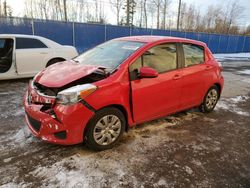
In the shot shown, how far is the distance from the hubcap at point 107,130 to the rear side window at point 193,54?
6.10 ft

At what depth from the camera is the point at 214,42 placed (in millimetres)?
22906

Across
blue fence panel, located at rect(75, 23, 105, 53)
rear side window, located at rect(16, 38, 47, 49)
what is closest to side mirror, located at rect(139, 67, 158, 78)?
rear side window, located at rect(16, 38, 47, 49)

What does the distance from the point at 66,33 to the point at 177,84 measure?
11.1m

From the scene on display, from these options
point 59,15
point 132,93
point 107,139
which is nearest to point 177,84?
point 132,93

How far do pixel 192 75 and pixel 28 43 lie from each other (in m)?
5.13

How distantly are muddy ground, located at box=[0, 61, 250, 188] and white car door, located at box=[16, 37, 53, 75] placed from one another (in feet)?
8.56

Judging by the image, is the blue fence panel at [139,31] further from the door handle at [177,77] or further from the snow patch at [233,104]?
the door handle at [177,77]

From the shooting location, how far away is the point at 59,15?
31.5 meters

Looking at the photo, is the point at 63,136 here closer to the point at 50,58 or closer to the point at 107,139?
the point at 107,139

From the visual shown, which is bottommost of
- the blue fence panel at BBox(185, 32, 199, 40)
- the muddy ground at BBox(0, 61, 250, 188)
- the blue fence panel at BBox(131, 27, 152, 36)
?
the muddy ground at BBox(0, 61, 250, 188)

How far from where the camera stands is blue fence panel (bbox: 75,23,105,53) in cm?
1396

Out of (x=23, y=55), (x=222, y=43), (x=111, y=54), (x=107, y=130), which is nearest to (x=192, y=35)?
(x=222, y=43)

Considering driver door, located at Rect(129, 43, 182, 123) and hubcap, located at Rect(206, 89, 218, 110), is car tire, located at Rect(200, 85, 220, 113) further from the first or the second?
driver door, located at Rect(129, 43, 182, 123)

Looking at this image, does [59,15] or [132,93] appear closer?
[132,93]
